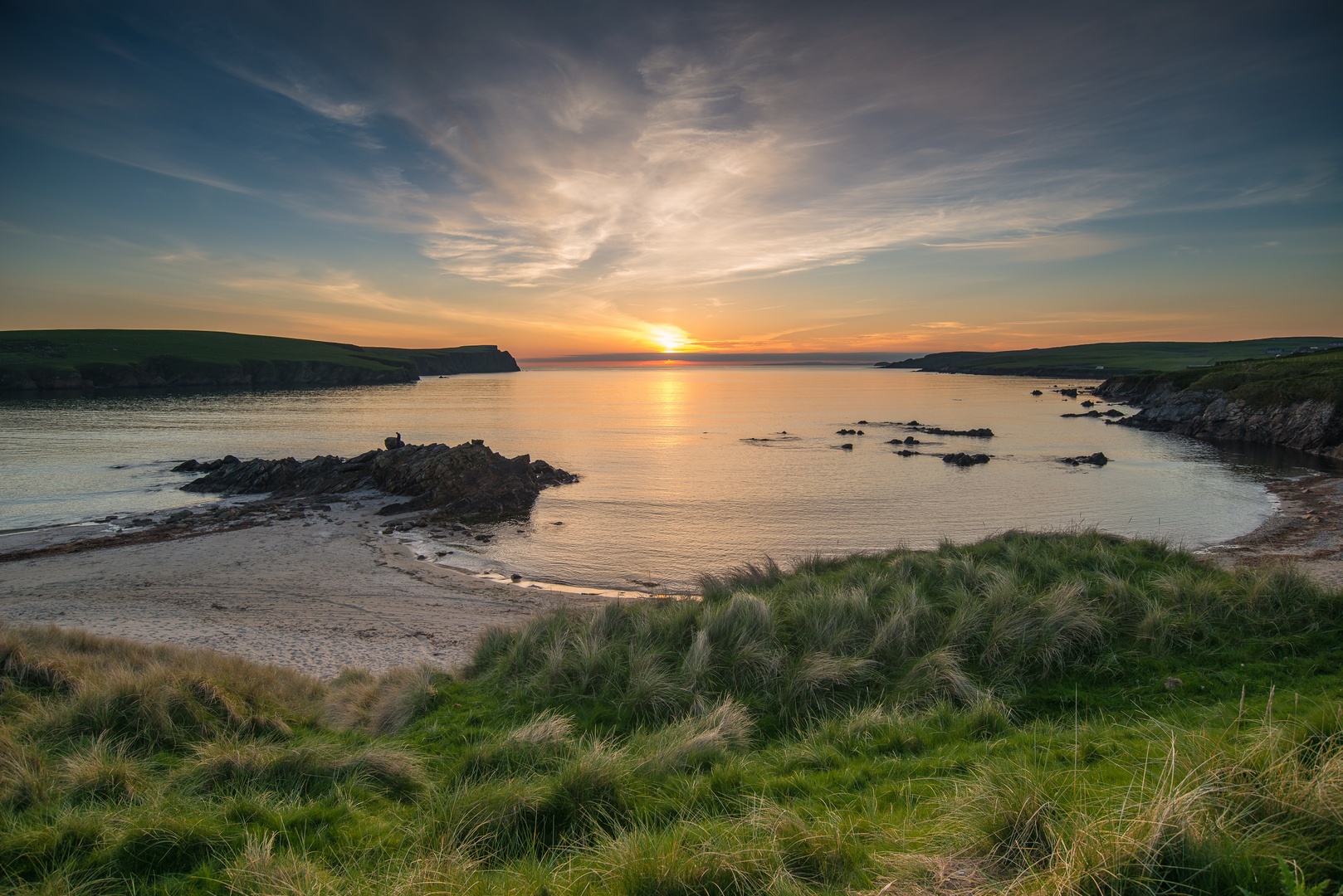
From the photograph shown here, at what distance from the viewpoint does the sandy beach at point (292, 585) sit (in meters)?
14.7

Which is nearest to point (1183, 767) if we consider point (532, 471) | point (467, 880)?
point (467, 880)

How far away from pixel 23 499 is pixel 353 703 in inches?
1399

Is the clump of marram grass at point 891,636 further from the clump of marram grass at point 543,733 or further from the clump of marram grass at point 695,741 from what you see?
the clump of marram grass at point 543,733

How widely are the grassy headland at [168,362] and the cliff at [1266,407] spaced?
17084cm

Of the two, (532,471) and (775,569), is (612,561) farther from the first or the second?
(532,471)

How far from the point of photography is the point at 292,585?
63.6 feet

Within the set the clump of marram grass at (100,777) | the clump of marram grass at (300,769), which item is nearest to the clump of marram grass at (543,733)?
the clump of marram grass at (300,769)

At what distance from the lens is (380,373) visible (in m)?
168

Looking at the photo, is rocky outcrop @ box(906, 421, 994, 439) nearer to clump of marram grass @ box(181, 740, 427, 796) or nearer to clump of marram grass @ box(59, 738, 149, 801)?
clump of marram grass @ box(181, 740, 427, 796)

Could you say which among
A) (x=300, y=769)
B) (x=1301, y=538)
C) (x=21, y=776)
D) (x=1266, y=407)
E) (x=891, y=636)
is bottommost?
(x=1301, y=538)

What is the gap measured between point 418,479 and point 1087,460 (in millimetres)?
43751

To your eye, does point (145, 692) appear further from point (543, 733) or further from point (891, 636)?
point (891, 636)

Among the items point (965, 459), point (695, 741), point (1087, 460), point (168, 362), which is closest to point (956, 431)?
point (1087, 460)

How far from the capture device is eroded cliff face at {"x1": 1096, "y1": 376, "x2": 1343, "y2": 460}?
41844 mm
